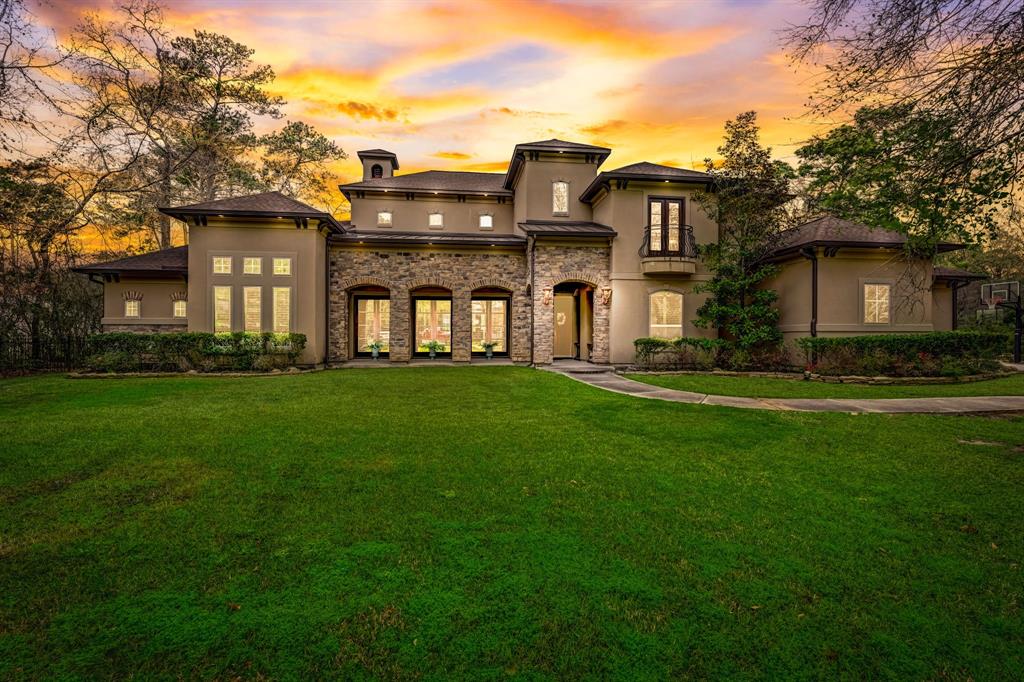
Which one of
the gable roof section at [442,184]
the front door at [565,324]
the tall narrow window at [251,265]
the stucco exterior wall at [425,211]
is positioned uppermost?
the gable roof section at [442,184]

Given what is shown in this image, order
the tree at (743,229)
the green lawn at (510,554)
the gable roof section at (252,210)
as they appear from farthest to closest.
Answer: the tree at (743,229) → the gable roof section at (252,210) → the green lawn at (510,554)

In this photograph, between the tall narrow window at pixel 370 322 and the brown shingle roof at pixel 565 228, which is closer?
the brown shingle roof at pixel 565 228

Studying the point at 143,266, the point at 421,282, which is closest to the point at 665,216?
the point at 421,282

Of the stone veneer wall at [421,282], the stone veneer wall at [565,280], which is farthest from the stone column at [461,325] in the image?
the stone veneer wall at [565,280]

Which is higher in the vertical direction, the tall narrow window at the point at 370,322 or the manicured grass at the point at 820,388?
the tall narrow window at the point at 370,322

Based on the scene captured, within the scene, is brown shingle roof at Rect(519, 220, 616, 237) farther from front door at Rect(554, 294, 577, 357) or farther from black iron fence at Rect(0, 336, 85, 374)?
black iron fence at Rect(0, 336, 85, 374)

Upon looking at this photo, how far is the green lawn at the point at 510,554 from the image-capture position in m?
2.07

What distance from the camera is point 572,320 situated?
63.3 feet

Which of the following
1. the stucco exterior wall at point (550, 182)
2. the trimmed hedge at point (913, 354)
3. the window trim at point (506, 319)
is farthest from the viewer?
the window trim at point (506, 319)

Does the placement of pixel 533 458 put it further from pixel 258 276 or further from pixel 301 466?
pixel 258 276

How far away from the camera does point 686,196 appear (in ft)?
51.8

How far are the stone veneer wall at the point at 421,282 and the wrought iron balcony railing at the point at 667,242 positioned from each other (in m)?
4.77

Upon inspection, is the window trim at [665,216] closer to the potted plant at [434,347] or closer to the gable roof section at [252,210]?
the potted plant at [434,347]

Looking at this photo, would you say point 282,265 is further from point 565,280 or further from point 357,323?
point 565,280
